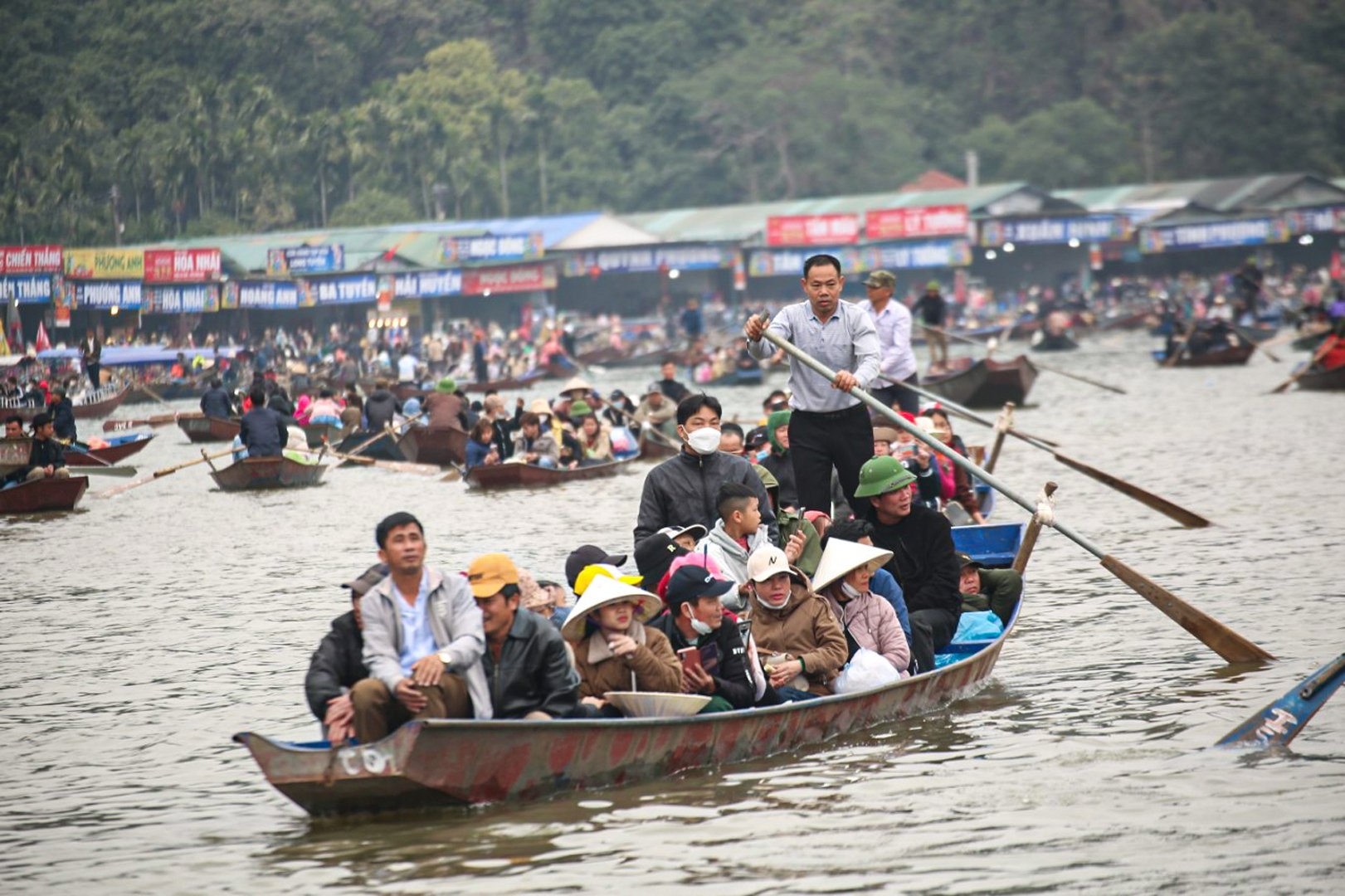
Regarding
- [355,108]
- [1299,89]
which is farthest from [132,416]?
[1299,89]

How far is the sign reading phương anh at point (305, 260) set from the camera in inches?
1934

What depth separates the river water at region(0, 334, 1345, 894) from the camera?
6.71 metres

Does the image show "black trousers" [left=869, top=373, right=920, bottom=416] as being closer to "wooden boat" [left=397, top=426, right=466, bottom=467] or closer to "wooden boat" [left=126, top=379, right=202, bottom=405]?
"wooden boat" [left=397, top=426, right=466, bottom=467]

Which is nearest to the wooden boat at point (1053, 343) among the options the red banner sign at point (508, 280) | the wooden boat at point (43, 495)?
the red banner sign at point (508, 280)

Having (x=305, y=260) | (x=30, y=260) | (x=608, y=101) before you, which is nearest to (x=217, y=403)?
(x=30, y=260)

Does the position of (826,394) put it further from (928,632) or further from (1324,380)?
(1324,380)

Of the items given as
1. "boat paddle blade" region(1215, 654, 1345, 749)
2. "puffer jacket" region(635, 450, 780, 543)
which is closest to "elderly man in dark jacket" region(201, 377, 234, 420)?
"puffer jacket" region(635, 450, 780, 543)

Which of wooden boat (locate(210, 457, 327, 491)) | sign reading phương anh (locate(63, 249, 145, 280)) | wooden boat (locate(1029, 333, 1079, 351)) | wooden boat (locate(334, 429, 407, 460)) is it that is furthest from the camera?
wooden boat (locate(1029, 333, 1079, 351))

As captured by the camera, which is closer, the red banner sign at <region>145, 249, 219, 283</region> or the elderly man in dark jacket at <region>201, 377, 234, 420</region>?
the elderly man in dark jacket at <region>201, 377, 234, 420</region>

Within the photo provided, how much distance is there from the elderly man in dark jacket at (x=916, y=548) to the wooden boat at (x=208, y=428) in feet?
74.5

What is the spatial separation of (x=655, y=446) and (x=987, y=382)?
6.88m

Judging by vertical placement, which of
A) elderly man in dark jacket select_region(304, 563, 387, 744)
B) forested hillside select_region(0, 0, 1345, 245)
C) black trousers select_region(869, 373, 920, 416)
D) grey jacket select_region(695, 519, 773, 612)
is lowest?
elderly man in dark jacket select_region(304, 563, 387, 744)

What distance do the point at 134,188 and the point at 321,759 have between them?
51.2 metres

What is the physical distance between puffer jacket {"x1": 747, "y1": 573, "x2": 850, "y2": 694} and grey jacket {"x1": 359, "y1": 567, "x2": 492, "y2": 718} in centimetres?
172
